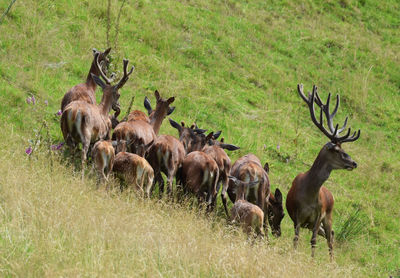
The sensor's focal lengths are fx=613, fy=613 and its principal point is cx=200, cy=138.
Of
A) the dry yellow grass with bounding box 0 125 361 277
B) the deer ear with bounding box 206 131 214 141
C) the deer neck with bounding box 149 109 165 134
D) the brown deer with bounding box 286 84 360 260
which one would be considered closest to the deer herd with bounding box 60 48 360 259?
the brown deer with bounding box 286 84 360 260

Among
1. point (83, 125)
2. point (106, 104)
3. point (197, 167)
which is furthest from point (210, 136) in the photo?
point (83, 125)

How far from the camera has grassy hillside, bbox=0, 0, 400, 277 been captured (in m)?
7.17

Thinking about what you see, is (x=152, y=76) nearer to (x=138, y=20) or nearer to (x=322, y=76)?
(x=138, y=20)

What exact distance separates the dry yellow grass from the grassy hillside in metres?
0.02

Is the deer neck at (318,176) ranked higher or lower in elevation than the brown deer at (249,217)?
higher

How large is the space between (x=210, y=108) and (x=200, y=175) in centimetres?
464

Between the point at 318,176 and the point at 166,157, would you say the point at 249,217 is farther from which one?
the point at 166,157

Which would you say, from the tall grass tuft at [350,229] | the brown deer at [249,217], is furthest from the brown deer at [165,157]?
the tall grass tuft at [350,229]

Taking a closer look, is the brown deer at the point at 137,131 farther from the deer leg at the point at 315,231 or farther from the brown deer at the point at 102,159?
the deer leg at the point at 315,231

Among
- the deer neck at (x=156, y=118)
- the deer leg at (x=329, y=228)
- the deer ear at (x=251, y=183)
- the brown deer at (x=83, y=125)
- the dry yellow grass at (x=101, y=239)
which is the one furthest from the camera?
the deer neck at (x=156, y=118)

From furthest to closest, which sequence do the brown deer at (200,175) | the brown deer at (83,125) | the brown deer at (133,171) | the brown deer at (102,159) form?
the brown deer at (200,175)
the brown deer at (83,125)
the brown deer at (133,171)
the brown deer at (102,159)

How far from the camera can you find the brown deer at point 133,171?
998cm

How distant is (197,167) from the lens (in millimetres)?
10969

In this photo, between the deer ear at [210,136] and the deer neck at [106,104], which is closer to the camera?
the deer neck at [106,104]
